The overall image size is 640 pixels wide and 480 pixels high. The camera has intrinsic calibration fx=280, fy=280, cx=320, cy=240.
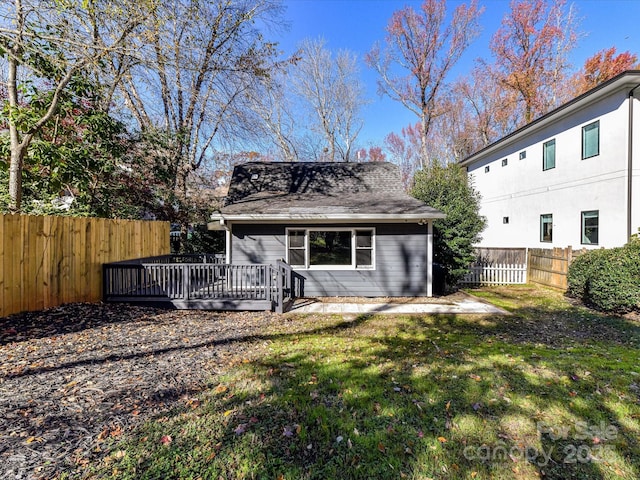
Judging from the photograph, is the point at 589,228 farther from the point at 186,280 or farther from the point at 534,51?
the point at 534,51

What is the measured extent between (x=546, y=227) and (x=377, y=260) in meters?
9.16

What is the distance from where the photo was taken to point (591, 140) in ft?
33.3

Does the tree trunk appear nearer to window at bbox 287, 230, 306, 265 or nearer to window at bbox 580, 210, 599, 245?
window at bbox 287, 230, 306, 265

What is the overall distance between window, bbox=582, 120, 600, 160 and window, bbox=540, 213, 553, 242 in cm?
280

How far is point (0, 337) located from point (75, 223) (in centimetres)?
296

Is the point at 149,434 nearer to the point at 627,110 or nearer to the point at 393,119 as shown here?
the point at 627,110

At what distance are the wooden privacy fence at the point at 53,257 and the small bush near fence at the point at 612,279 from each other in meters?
13.0

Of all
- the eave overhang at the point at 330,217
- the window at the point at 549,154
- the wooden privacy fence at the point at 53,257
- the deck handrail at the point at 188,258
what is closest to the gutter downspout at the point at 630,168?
the window at the point at 549,154

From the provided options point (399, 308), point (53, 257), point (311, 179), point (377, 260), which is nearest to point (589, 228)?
point (377, 260)

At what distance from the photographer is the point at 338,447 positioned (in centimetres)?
248

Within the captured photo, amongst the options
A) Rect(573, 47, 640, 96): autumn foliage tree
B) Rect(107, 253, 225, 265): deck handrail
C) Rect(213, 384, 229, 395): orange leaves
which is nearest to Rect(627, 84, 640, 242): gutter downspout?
Rect(213, 384, 229, 395): orange leaves

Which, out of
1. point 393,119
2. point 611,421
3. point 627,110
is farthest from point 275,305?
point 393,119

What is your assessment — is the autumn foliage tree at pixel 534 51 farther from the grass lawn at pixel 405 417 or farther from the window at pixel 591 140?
the grass lawn at pixel 405 417

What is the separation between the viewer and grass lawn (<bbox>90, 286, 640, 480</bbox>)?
2262mm
